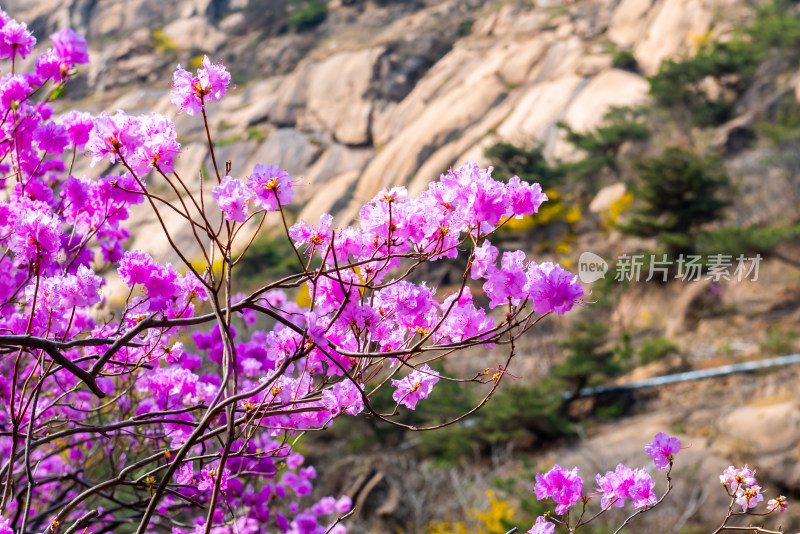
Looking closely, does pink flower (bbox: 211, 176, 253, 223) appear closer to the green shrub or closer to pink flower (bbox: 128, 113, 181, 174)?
pink flower (bbox: 128, 113, 181, 174)

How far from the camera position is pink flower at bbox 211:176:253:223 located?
1476mm

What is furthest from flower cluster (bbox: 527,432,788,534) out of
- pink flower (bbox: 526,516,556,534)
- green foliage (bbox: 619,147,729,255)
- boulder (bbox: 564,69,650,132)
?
boulder (bbox: 564,69,650,132)

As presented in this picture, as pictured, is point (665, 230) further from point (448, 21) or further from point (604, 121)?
point (448, 21)

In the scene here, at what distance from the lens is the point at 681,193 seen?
11.2 metres

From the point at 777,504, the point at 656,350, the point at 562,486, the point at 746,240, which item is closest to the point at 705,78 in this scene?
the point at 746,240

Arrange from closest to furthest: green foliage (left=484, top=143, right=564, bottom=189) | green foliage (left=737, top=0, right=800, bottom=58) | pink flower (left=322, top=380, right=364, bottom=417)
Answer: pink flower (left=322, top=380, right=364, bottom=417)
green foliage (left=737, top=0, right=800, bottom=58)
green foliage (left=484, top=143, right=564, bottom=189)

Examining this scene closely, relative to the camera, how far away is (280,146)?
25703 mm

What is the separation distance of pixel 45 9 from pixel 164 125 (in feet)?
145

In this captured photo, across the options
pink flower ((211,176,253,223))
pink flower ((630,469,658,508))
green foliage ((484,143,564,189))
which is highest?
pink flower ((211,176,253,223))

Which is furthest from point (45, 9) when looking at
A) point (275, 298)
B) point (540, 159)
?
point (275, 298)

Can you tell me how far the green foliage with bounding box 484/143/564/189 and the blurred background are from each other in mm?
78

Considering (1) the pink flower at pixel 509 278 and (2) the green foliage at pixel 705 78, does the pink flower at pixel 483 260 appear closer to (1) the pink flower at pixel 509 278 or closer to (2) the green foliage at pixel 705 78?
(1) the pink flower at pixel 509 278

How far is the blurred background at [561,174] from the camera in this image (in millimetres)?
7355

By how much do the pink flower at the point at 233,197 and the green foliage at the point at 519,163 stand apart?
14.7 m
